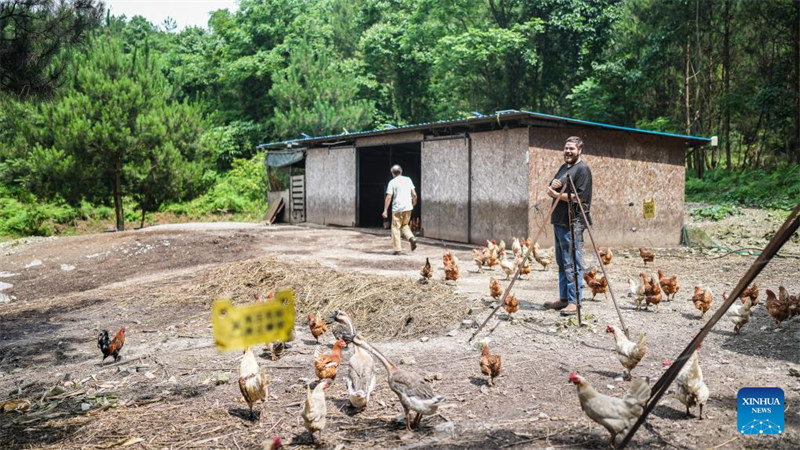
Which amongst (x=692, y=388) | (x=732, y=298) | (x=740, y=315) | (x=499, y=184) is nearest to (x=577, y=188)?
(x=740, y=315)

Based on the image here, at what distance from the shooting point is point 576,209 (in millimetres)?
6414

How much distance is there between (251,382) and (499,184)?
34.5ft

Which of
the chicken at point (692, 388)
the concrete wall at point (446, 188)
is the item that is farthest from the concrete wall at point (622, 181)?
the chicken at point (692, 388)

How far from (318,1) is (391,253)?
3440 centimetres

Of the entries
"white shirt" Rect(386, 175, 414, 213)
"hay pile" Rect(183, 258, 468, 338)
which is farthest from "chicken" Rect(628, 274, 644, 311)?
"white shirt" Rect(386, 175, 414, 213)

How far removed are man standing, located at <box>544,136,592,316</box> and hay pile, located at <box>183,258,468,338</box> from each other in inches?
47.3

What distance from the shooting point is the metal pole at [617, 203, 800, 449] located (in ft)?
9.07

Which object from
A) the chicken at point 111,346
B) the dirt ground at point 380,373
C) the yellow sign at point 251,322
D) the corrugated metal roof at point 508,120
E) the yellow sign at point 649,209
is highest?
the corrugated metal roof at point 508,120

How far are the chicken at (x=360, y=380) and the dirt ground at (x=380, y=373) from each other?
128mm

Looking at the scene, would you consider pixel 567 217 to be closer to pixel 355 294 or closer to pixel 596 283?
pixel 596 283

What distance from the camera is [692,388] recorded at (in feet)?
11.8

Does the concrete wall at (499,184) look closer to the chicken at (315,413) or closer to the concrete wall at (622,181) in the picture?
the concrete wall at (622,181)

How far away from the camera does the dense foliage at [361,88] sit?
18.8 meters

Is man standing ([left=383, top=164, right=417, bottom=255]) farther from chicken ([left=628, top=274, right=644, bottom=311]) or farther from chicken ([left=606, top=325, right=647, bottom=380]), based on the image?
chicken ([left=606, top=325, right=647, bottom=380])
